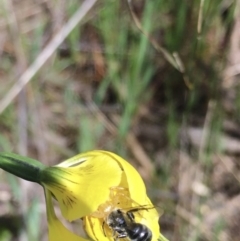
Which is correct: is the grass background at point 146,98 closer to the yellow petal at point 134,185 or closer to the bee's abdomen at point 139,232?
the bee's abdomen at point 139,232

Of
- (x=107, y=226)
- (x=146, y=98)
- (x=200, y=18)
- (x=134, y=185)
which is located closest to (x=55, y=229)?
(x=107, y=226)

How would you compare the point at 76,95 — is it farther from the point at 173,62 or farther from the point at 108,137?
the point at 173,62

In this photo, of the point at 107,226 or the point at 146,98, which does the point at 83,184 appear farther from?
the point at 146,98

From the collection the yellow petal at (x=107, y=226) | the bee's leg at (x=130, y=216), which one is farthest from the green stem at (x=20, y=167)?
the bee's leg at (x=130, y=216)

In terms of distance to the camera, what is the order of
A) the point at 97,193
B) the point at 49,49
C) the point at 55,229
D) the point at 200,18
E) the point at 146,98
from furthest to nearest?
the point at 146,98
the point at 49,49
the point at 200,18
the point at 55,229
the point at 97,193

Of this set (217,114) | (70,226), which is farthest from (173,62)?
(70,226)

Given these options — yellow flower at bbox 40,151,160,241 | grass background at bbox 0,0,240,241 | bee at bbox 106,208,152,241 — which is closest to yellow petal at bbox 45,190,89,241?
yellow flower at bbox 40,151,160,241

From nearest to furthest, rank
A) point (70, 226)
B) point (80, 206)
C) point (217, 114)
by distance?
point (80, 206)
point (70, 226)
point (217, 114)
